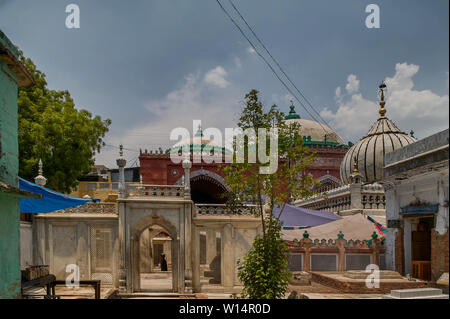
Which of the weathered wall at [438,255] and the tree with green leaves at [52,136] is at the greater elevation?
the tree with green leaves at [52,136]

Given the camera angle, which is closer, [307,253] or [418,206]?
[418,206]

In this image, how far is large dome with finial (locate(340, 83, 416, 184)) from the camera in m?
16.1

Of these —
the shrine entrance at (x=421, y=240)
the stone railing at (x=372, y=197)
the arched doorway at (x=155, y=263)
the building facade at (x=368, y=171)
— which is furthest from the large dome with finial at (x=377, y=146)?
the arched doorway at (x=155, y=263)

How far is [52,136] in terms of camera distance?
13.8 meters

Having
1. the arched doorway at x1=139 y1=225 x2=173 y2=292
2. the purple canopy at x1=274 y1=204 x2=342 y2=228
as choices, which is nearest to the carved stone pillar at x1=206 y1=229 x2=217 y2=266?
the arched doorway at x1=139 y1=225 x2=173 y2=292

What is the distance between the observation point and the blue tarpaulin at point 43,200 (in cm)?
896

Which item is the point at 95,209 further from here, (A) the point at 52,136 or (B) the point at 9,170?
(B) the point at 9,170

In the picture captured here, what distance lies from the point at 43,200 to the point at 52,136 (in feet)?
17.0

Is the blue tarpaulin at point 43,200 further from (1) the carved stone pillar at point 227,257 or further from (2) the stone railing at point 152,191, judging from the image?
(1) the carved stone pillar at point 227,257

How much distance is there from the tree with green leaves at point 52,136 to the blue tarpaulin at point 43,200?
4345 millimetres

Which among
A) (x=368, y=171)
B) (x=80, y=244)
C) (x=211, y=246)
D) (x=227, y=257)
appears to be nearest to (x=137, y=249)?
(x=80, y=244)

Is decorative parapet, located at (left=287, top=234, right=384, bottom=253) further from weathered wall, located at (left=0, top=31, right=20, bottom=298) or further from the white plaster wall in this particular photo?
weathered wall, located at (left=0, top=31, right=20, bottom=298)
